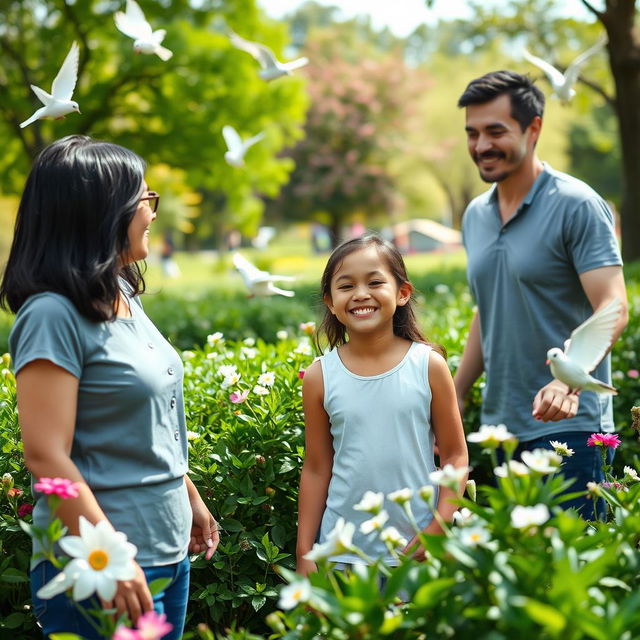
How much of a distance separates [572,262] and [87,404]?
6.06ft

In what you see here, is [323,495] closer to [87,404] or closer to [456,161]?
[87,404]

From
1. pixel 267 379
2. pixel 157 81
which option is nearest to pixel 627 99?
pixel 157 81

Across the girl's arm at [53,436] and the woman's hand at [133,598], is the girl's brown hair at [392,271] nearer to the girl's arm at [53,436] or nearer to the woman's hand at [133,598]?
the girl's arm at [53,436]

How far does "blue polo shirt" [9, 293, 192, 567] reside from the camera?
71.1 inches

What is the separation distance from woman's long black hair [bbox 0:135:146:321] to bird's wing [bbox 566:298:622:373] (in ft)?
3.84

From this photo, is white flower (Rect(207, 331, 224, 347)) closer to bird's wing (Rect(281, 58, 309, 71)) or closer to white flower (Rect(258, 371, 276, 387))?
white flower (Rect(258, 371, 276, 387))

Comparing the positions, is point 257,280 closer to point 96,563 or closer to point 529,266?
point 529,266

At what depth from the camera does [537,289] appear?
→ 3.03 metres

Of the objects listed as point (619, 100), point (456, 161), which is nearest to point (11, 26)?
point (619, 100)

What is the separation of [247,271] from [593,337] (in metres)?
1.53

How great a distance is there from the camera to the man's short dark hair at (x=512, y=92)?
124 inches

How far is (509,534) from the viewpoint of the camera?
5.16 feet

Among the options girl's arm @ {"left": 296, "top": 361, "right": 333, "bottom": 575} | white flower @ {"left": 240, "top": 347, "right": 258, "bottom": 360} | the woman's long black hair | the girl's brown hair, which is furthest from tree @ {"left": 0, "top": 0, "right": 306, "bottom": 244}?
the woman's long black hair

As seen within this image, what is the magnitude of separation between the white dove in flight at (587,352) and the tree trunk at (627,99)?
25.2 feet
